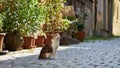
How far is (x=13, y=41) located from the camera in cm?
982

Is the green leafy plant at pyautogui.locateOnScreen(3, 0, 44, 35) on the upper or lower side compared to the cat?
upper

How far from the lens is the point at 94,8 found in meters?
24.5

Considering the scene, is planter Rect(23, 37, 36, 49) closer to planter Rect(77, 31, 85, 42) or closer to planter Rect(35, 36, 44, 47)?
planter Rect(35, 36, 44, 47)

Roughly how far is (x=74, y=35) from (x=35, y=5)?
16.8ft

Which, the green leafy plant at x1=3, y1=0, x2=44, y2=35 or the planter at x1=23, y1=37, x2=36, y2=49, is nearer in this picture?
the green leafy plant at x1=3, y1=0, x2=44, y2=35

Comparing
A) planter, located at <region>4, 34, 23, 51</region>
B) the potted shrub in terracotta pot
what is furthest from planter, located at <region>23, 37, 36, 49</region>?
planter, located at <region>4, 34, 23, 51</region>

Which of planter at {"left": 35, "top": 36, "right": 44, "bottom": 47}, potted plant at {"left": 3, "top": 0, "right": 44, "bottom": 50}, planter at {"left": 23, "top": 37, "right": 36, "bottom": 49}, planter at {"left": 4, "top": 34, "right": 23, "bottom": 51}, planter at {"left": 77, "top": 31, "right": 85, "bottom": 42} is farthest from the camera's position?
planter at {"left": 77, "top": 31, "right": 85, "bottom": 42}

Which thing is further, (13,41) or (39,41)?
(39,41)

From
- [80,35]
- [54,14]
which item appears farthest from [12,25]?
[80,35]

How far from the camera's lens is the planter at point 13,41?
32.2ft

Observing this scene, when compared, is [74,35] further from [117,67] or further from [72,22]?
[117,67]

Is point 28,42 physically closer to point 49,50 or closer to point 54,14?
point 54,14

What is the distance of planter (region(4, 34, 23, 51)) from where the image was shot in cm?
982

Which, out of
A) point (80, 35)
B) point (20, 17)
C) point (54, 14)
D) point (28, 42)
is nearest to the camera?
point (20, 17)
